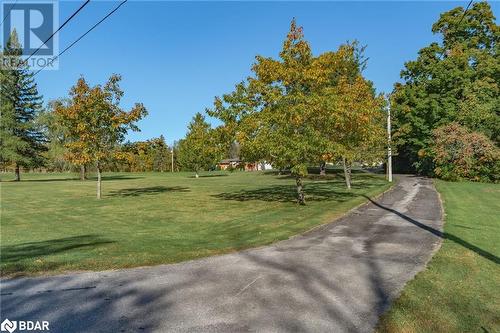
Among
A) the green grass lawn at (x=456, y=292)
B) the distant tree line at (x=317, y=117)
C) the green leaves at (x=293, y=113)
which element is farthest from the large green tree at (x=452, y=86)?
the green grass lawn at (x=456, y=292)

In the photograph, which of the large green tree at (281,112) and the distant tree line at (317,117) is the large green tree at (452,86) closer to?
the distant tree line at (317,117)

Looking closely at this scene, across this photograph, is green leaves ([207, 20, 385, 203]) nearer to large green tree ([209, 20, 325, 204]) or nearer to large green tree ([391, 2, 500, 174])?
large green tree ([209, 20, 325, 204])

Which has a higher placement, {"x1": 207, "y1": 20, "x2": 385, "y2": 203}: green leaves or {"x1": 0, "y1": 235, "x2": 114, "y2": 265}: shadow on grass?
{"x1": 207, "y1": 20, "x2": 385, "y2": 203}: green leaves

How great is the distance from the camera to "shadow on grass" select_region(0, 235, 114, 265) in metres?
9.85

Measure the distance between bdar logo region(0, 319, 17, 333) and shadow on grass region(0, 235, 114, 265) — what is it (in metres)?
3.90

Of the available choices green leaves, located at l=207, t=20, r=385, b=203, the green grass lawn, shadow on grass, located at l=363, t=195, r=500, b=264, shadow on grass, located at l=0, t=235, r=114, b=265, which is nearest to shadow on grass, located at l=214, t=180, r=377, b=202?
green leaves, located at l=207, t=20, r=385, b=203

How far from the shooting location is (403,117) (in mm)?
44812

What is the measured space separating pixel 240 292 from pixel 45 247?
6858 mm

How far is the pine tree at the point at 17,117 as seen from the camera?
48.8m

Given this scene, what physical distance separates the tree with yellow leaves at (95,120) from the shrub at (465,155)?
26812mm

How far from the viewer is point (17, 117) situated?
5119cm

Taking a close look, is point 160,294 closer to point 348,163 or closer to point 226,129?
point 226,129

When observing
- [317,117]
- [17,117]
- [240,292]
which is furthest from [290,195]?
[17,117]

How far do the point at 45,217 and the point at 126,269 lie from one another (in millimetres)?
11314
